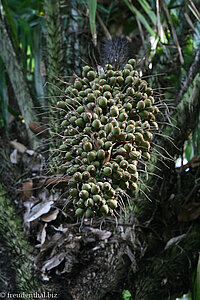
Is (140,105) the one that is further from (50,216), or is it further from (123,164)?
(50,216)

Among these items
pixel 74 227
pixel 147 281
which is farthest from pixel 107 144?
pixel 147 281

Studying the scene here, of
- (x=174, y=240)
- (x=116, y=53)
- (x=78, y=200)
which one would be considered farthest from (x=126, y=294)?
(x=116, y=53)

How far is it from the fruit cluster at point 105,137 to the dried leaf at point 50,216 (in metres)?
0.34

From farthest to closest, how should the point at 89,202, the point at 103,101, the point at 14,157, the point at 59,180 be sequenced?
the point at 14,157 → the point at 59,180 → the point at 103,101 → the point at 89,202

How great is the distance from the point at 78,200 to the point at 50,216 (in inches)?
16.4

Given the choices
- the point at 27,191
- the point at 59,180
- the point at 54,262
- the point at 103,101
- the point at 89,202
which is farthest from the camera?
the point at 27,191

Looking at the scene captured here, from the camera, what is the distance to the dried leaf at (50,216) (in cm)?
123

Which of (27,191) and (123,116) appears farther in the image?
(27,191)

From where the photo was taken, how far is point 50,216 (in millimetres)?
1242

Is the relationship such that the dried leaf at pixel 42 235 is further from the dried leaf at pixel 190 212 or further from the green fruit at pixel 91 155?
the dried leaf at pixel 190 212

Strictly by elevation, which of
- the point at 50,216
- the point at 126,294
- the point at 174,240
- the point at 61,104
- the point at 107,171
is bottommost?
the point at 126,294

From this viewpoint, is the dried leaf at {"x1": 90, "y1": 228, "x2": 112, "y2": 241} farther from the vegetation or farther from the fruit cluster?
the fruit cluster

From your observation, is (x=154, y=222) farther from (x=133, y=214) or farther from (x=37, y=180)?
(x=37, y=180)

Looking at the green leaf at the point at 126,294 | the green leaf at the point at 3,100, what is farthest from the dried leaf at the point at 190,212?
the green leaf at the point at 3,100
